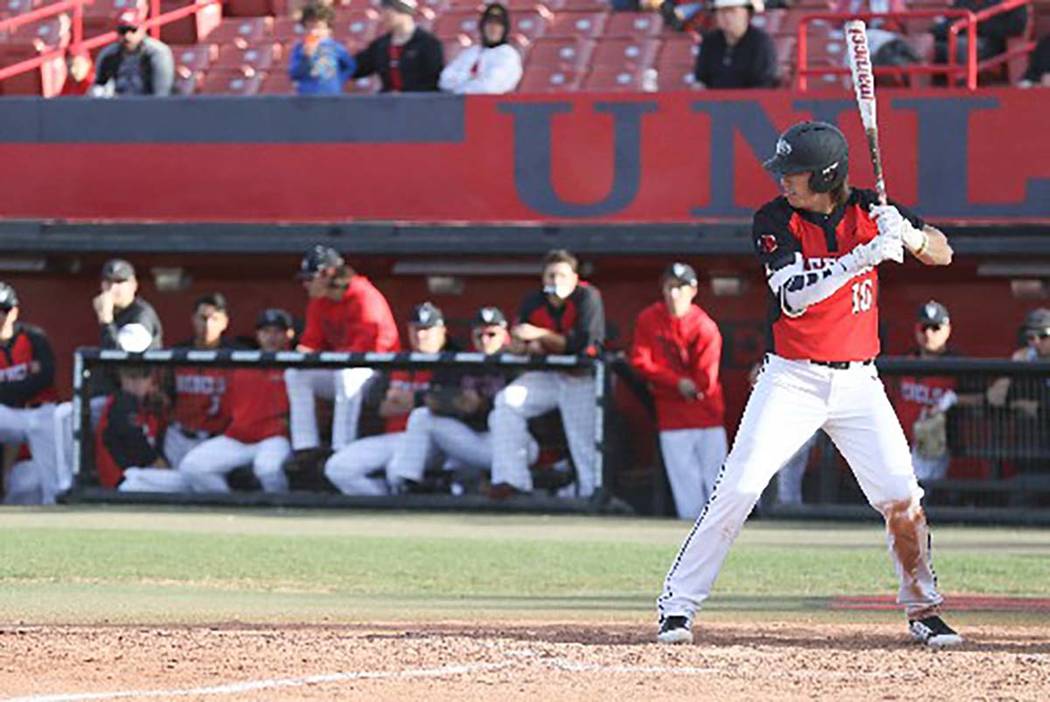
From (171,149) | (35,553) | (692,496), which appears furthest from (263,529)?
(171,149)

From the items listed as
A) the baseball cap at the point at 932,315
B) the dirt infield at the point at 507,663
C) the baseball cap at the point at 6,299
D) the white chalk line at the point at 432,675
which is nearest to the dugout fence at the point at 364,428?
the baseball cap at the point at 6,299

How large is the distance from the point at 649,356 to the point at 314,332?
7.43ft

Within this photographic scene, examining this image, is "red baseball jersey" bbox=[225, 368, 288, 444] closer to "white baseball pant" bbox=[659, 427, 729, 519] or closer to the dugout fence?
A: the dugout fence

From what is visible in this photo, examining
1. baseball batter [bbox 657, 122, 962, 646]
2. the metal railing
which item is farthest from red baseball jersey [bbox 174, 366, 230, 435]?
baseball batter [bbox 657, 122, 962, 646]

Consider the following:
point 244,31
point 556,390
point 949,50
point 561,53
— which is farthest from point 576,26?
point 556,390

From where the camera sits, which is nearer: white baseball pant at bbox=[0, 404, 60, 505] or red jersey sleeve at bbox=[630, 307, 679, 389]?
red jersey sleeve at bbox=[630, 307, 679, 389]

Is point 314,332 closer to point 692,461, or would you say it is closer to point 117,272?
point 117,272

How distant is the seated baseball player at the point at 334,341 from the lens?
47.4 ft

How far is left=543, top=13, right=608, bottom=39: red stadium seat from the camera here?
17.2 m

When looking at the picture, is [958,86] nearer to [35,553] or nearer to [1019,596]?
[1019,596]

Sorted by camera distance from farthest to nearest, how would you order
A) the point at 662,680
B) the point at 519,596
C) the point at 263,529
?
1. the point at 263,529
2. the point at 519,596
3. the point at 662,680

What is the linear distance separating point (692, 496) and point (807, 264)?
6.80m

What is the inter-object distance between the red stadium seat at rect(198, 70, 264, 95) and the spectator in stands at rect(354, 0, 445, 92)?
1735 millimetres

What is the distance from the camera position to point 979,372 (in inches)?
535
